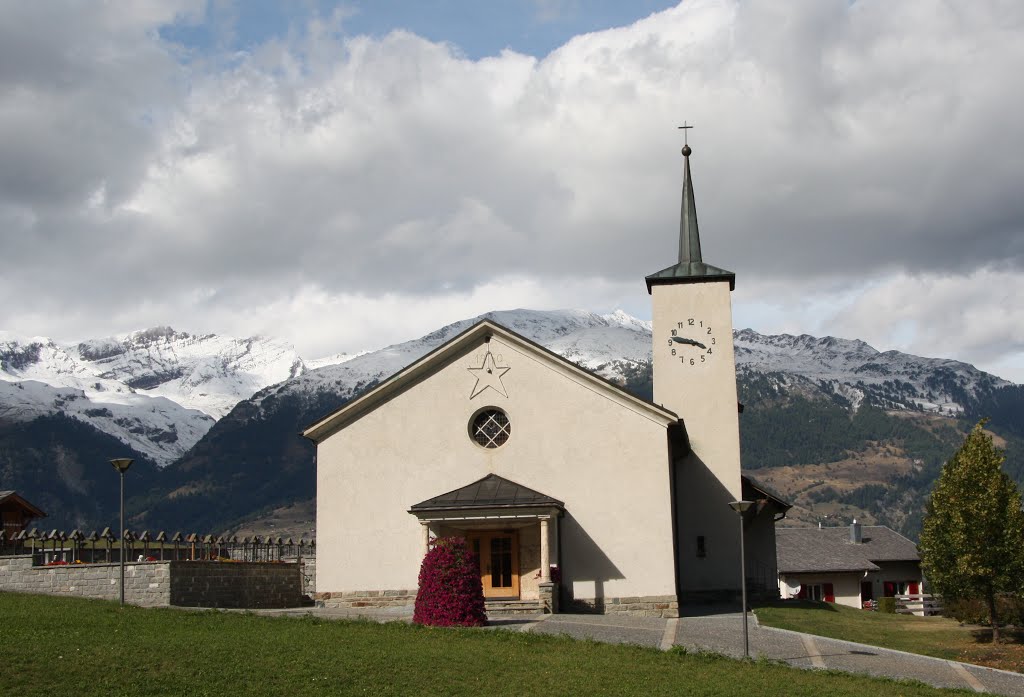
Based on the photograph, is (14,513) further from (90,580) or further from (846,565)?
(846,565)

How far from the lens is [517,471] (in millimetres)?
34000

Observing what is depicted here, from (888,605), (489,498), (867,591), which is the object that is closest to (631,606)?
(489,498)

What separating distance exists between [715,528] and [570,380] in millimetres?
8629

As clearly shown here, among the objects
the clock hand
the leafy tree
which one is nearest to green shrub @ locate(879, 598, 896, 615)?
the leafy tree

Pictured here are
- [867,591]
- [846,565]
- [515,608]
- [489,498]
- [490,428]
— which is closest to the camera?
[515,608]

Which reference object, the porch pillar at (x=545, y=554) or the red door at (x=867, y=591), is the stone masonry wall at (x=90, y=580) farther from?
the red door at (x=867, y=591)

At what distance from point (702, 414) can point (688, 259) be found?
5.81 m

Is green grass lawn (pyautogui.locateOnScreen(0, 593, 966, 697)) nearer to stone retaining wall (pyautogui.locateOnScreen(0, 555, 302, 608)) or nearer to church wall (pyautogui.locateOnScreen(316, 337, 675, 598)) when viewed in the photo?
stone retaining wall (pyautogui.locateOnScreen(0, 555, 302, 608))

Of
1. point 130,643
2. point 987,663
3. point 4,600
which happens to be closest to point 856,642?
point 987,663

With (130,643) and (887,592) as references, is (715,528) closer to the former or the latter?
(130,643)

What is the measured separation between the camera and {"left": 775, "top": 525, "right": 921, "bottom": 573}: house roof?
227 ft

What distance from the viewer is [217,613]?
26.1 meters

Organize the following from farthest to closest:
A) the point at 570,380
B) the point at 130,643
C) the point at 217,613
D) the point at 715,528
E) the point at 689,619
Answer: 1. the point at 715,528
2. the point at 570,380
3. the point at 689,619
4. the point at 217,613
5. the point at 130,643

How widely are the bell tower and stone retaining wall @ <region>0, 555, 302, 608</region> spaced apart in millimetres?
14699
